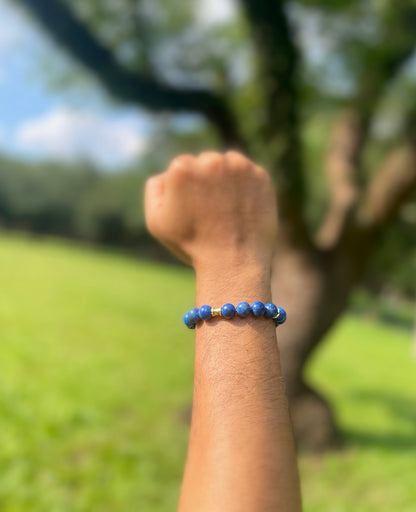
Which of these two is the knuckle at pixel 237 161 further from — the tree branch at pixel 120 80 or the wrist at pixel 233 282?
the tree branch at pixel 120 80

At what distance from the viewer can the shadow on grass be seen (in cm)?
412

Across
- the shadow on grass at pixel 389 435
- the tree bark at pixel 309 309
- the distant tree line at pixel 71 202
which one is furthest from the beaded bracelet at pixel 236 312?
the distant tree line at pixel 71 202

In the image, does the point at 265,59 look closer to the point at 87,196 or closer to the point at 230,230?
the point at 230,230

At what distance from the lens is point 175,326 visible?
7660mm

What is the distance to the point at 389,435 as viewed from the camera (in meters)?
4.45

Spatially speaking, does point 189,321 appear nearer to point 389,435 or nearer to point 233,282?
point 233,282

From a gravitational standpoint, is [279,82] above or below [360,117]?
below

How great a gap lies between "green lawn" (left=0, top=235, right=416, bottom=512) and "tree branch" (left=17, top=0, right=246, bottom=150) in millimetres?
2232

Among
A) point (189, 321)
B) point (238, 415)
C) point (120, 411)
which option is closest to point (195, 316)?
point (189, 321)

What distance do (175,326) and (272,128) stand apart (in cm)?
491

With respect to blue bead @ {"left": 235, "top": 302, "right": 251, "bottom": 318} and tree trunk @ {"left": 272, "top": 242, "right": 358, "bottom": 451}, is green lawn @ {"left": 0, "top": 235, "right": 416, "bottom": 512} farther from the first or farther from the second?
blue bead @ {"left": 235, "top": 302, "right": 251, "bottom": 318}

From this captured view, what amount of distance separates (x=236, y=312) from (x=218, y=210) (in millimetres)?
182

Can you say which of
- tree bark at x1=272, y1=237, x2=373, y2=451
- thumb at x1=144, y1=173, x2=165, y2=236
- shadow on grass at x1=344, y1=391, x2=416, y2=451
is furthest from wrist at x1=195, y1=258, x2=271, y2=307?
shadow on grass at x1=344, y1=391, x2=416, y2=451

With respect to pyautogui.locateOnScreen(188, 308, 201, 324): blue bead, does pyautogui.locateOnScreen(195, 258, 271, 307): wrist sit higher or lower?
higher
